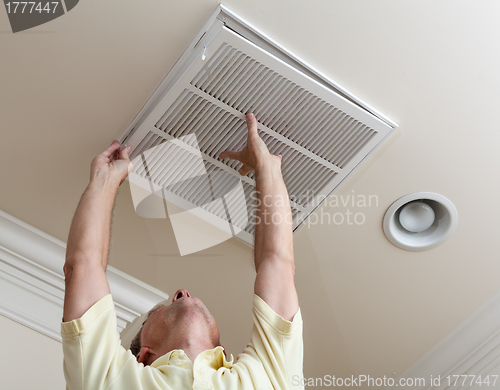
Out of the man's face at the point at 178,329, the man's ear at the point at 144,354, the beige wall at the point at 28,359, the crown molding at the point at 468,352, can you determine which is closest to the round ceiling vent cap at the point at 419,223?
the crown molding at the point at 468,352

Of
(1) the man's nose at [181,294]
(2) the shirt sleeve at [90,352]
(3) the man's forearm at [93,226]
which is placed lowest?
(2) the shirt sleeve at [90,352]

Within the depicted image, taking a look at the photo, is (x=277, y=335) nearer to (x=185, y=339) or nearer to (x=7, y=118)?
(x=185, y=339)

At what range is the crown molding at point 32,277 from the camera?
4.90 ft

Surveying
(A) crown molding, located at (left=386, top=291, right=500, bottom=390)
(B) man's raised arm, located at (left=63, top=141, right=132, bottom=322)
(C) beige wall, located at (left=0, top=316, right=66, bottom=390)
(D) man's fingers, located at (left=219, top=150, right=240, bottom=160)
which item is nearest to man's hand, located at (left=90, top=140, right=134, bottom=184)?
(B) man's raised arm, located at (left=63, top=141, right=132, bottom=322)

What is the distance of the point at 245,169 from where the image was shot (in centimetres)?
126

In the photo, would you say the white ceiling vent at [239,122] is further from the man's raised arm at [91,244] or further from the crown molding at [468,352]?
the crown molding at [468,352]

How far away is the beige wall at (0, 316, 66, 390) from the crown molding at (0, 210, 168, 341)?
0.02 m

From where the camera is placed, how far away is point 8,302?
59.3 inches

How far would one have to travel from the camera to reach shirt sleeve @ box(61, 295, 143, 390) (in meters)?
0.93

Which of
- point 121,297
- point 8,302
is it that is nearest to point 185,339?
point 121,297

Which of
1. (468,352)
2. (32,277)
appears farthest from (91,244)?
(468,352)

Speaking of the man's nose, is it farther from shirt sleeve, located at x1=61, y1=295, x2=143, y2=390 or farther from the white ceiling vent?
shirt sleeve, located at x1=61, y1=295, x2=143, y2=390

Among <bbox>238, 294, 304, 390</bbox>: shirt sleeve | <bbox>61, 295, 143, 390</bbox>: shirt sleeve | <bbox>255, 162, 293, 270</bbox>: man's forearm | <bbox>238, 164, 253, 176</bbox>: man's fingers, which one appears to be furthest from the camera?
<bbox>238, 164, 253, 176</bbox>: man's fingers

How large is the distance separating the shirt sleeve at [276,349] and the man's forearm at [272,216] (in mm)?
136
